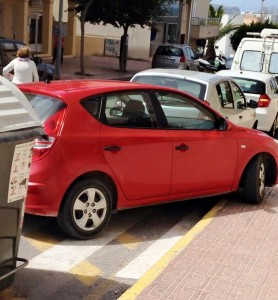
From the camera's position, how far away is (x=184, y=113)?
21.9 feet

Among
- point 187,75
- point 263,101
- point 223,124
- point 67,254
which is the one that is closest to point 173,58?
point 263,101

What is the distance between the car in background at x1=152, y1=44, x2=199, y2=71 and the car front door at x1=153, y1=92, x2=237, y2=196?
21375 millimetres

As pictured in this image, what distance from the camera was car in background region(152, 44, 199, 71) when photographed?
1107 inches

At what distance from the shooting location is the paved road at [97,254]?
15.0 feet

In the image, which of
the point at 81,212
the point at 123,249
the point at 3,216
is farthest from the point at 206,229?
the point at 3,216

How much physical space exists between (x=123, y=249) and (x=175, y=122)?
1.60 metres

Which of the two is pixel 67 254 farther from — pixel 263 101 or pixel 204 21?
pixel 204 21

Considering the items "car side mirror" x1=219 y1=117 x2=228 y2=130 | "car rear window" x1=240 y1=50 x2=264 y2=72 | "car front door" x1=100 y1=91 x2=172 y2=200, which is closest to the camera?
"car front door" x1=100 y1=91 x2=172 y2=200

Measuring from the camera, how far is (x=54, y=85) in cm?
601

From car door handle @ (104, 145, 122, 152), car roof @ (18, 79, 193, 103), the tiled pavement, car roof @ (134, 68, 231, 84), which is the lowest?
the tiled pavement

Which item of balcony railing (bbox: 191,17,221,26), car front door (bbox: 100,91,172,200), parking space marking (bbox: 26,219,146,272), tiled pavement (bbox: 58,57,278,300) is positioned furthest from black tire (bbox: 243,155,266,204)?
balcony railing (bbox: 191,17,221,26)

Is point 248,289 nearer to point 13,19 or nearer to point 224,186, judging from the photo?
point 224,186

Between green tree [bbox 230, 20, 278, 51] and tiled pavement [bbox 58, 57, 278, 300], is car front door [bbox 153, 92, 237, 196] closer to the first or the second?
tiled pavement [bbox 58, 57, 278, 300]

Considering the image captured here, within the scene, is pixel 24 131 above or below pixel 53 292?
above
